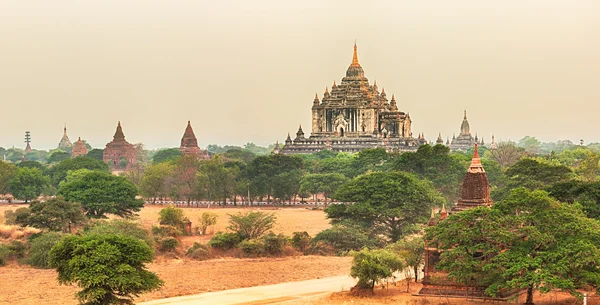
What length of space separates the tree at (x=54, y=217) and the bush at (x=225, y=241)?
9.31m

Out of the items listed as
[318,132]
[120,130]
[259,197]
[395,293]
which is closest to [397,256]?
[395,293]

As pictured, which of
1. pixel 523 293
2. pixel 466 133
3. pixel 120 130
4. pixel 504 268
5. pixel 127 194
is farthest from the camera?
pixel 466 133

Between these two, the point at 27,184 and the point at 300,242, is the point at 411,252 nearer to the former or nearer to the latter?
the point at 300,242

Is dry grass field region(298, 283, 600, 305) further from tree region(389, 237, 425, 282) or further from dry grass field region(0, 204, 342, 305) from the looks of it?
dry grass field region(0, 204, 342, 305)

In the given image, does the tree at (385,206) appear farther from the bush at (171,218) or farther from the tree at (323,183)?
the tree at (323,183)

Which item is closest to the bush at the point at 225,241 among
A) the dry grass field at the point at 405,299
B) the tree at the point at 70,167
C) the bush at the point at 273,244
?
the bush at the point at 273,244

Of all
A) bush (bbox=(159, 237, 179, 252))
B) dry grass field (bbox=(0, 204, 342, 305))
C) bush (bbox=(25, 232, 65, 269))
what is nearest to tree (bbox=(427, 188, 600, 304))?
dry grass field (bbox=(0, 204, 342, 305))

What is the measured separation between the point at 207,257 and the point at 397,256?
16146 mm

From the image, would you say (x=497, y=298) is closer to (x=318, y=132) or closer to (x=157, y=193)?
(x=157, y=193)

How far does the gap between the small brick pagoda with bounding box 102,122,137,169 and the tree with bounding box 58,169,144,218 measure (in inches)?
3330

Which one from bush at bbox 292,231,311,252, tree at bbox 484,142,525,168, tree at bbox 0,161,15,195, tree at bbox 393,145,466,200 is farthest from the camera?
tree at bbox 484,142,525,168

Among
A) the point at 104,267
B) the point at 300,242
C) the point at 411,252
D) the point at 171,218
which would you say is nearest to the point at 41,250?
the point at 171,218

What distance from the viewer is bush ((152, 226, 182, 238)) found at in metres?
60.3

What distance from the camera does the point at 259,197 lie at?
95.9 metres
